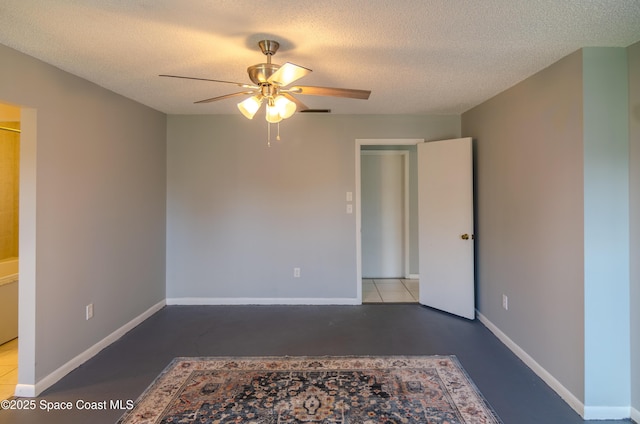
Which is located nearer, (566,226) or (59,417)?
(59,417)

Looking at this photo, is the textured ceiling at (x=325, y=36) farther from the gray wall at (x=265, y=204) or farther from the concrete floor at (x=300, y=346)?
the concrete floor at (x=300, y=346)

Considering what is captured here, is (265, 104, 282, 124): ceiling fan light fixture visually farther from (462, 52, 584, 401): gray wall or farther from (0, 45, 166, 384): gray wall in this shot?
(462, 52, 584, 401): gray wall

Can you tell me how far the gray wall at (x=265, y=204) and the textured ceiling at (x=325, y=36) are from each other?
3.58 feet

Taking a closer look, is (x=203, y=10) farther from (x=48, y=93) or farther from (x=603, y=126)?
(x=603, y=126)

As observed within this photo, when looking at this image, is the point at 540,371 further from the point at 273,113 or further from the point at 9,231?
the point at 9,231

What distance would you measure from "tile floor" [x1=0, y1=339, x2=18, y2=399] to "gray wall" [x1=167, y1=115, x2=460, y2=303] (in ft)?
4.61

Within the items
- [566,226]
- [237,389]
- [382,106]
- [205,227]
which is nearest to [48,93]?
[205,227]

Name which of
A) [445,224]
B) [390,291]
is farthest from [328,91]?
[390,291]

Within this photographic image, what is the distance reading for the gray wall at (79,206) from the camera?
7.03ft

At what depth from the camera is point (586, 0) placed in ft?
4.99

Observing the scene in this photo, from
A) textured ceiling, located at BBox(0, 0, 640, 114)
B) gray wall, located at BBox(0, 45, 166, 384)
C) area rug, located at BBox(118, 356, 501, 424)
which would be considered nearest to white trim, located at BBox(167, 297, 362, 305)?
gray wall, located at BBox(0, 45, 166, 384)

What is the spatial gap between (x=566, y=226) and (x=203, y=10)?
2498 millimetres

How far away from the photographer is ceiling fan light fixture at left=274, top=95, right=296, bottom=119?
1949 mm

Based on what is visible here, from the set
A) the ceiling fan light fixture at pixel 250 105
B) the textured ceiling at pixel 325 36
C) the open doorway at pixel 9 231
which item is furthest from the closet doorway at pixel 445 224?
the open doorway at pixel 9 231
